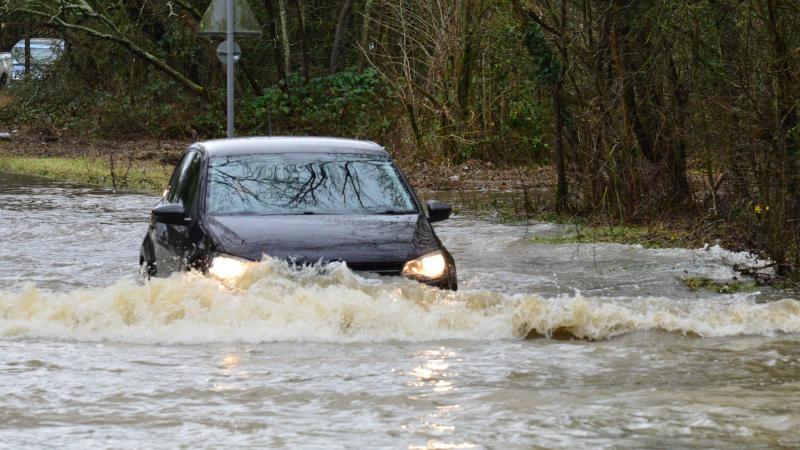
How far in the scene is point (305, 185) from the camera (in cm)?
1095

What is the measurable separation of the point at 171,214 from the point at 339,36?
2847cm

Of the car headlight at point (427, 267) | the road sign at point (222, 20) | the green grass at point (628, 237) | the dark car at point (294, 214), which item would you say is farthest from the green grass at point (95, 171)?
the car headlight at point (427, 267)

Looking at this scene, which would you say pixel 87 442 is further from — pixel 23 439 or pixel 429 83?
pixel 429 83

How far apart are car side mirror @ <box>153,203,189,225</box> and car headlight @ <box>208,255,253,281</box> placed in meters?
0.80

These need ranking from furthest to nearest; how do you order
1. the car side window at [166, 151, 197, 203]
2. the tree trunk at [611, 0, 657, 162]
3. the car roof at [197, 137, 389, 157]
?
the tree trunk at [611, 0, 657, 162]
the car side window at [166, 151, 197, 203]
the car roof at [197, 137, 389, 157]

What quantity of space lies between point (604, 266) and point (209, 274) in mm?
5964

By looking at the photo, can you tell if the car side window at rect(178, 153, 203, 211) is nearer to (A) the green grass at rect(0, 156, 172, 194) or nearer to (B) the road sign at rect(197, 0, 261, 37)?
(B) the road sign at rect(197, 0, 261, 37)

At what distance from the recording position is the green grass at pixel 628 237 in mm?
16328

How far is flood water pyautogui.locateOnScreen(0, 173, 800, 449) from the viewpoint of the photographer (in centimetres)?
698

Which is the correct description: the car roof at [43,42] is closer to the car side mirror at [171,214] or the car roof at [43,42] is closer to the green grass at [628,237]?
the green grass at [628,237]

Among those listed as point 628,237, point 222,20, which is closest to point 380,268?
point 628,237

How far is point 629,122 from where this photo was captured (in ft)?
60.5

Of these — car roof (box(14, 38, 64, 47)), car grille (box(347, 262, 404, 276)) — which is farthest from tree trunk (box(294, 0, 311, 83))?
car grille (box(347, 262, 404, 276))

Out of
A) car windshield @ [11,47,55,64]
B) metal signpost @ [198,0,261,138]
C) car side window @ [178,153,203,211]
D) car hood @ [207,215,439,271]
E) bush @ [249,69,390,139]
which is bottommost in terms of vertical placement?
car hood @ [207,215,439,271]
